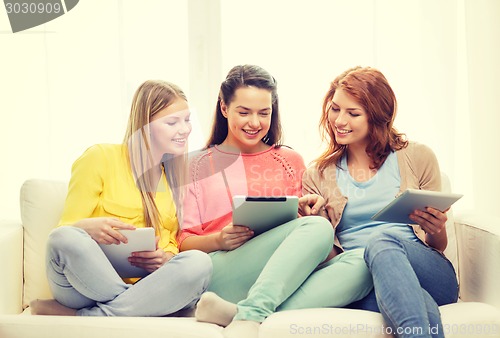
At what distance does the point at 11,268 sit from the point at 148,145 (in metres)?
0.58

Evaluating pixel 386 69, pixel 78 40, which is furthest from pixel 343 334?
pixel 78 40

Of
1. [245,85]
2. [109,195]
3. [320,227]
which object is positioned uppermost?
[245,85]

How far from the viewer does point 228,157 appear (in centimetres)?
245

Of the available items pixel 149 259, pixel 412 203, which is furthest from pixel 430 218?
pixel 149 259

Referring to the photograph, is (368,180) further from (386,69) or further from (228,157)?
(386,69)

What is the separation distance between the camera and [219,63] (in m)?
3.23

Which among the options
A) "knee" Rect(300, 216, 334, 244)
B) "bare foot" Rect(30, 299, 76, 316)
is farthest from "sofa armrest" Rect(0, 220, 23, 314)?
"knee" Rect(300, 216, 334, 244)

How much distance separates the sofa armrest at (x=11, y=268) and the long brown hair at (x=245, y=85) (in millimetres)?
729

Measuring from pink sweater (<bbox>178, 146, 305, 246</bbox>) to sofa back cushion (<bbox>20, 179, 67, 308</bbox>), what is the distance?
439mm

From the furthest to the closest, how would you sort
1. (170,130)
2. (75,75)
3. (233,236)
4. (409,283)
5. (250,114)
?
(75,75) < (250,114) < (170,130) < (233,236) < (409,283)

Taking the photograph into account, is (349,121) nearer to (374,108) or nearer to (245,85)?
(374,108)

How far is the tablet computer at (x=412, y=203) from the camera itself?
1.90 meters

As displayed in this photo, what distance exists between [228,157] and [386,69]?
3.71 feet

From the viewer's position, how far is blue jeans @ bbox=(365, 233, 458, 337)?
1723 millimetres
